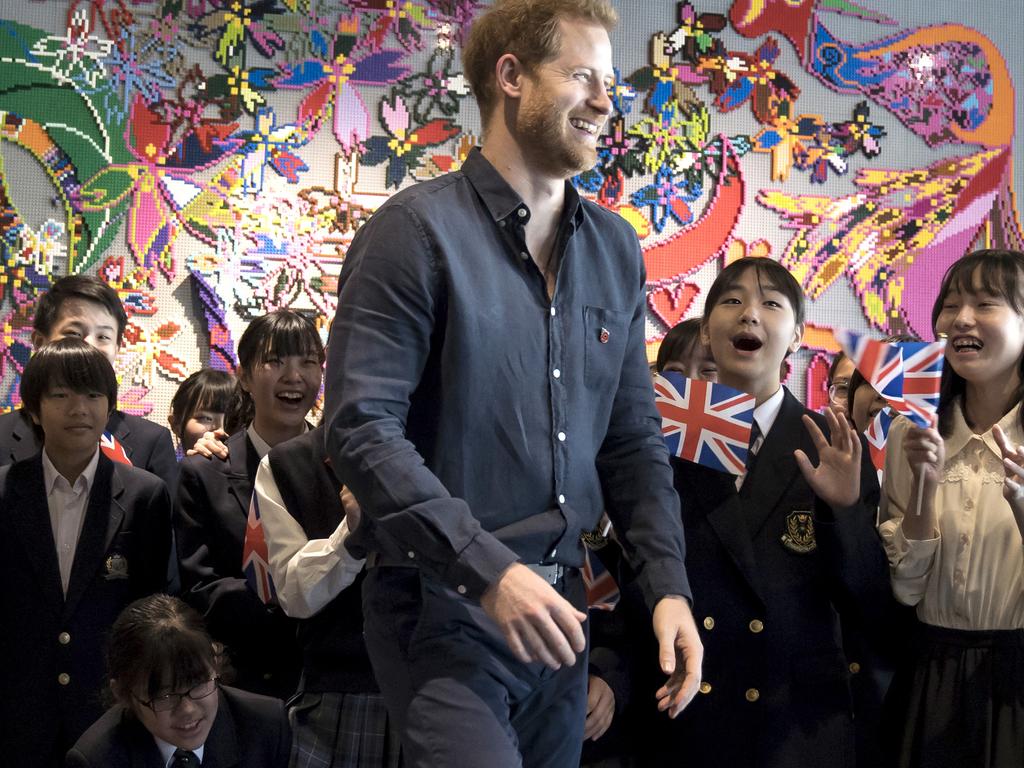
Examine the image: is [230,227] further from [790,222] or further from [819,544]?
[819,544]

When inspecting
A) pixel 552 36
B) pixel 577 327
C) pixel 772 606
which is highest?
pixel 552 36

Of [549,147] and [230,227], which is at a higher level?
[230,227]

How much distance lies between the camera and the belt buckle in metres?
1.76

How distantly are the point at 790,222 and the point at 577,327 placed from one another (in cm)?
379

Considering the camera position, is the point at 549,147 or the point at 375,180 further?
the point at 375,180

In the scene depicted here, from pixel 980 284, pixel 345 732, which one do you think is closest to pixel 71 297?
pixel 345 732

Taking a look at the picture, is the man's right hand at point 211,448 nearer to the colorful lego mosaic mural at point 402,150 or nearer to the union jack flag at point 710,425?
the union jack flag at point 710,425

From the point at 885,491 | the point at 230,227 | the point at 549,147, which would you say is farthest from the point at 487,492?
the point at 230,227

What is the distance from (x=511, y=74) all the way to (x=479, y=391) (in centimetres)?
51

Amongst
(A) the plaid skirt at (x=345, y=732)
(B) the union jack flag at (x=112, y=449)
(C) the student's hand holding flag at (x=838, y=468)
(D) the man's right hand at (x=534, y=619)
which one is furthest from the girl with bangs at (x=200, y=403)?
(D) the man's right hand at (x=534, y=619)

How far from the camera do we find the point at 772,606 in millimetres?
2547

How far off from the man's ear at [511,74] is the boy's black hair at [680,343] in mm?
1844

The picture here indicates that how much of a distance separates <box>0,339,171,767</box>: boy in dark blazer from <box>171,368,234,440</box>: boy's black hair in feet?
3.49

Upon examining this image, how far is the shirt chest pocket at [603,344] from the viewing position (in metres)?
1.88
